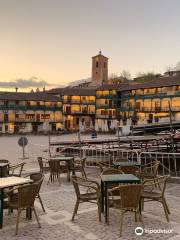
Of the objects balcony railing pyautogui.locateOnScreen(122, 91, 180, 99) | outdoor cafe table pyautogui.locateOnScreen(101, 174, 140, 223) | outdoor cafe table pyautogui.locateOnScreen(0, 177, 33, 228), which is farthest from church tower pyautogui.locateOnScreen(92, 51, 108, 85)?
outdoor cafe table pyautogui.locateOnScreen(0, 177, 33, 228)

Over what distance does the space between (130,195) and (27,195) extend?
2.18m

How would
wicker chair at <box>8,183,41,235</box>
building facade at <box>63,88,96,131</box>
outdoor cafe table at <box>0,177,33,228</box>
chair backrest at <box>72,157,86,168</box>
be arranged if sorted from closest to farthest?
wicker chair at <box>8,183,41,235</box> < outdoor cafe table at <box>0,177,33,228</box> < chair backrest at <box>72,157,86,168</box> < building facade at <box>63,88,96,131</box>

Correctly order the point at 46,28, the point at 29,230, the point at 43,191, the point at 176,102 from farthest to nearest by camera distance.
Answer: the point at 176,102, the point at 46,28, the point at 43,191, the point at 29,230

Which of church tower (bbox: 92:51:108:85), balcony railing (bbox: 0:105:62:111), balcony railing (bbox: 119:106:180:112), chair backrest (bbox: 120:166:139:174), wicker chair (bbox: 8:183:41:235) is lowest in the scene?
wicker chair (bbox: 8:183:41:235)

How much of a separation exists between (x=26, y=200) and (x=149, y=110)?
66305mm

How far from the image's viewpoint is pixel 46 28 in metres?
31.8

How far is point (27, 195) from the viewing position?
22.6 ft

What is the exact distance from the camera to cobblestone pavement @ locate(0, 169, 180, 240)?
6531 millimetres

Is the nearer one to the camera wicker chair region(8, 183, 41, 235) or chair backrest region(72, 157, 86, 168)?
wicker chair region(8, 183, 41, 235)

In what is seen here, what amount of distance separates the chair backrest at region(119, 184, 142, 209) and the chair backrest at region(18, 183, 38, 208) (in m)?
1.86

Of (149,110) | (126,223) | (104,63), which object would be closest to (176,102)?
(149,110)

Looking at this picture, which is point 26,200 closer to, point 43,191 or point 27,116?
point 43,191

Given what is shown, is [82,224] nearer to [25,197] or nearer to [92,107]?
[25,197]

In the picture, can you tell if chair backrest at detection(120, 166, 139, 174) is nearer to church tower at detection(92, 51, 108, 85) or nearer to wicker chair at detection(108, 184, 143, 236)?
wicker chair at detection(108, 184, 143, 236)
